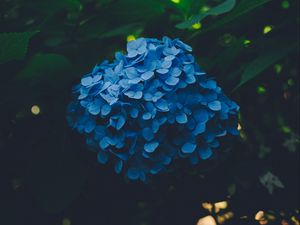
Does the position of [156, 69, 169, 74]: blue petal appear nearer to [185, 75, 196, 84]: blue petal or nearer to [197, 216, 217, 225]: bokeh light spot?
[185, 75, 196, 84]: blue petal

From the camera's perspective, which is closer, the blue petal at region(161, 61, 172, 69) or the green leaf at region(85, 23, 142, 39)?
the blue petal at region(161, 61, 172, 69)

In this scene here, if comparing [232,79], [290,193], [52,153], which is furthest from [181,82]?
[290,193]

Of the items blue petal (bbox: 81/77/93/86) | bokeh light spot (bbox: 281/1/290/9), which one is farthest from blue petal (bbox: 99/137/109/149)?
bokeh light spot (bbox: 281/1/290/9)

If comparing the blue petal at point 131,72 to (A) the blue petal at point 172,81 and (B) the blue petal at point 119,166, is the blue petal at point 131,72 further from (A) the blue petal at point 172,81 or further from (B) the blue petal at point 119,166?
(B) the blue petal at point 119,166

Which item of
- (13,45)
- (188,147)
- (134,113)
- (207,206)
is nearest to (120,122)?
(134,113)

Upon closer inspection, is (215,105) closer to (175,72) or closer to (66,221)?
(175,72)

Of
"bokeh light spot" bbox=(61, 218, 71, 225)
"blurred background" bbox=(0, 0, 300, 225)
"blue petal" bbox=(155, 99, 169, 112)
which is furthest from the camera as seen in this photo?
"bokeh light spot" bbox=(61, 218, 71, 225)

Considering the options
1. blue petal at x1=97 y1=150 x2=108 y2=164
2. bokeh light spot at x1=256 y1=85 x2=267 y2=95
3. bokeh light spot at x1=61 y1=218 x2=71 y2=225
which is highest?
blue petal at x1=97 y1=150 x2=108 y2=164
